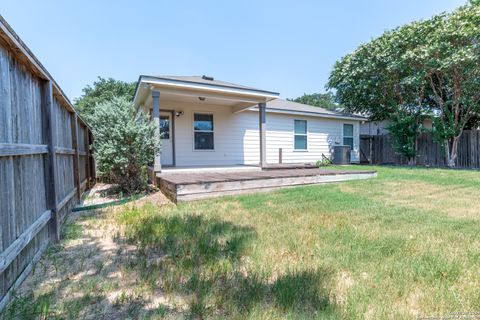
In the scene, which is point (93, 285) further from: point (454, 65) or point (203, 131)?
point (454, 65)

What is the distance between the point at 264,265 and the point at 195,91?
19.6 ft

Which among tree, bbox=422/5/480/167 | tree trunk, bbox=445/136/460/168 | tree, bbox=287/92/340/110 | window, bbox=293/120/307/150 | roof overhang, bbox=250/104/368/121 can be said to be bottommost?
tree trunk, bbox=445/136/460/168

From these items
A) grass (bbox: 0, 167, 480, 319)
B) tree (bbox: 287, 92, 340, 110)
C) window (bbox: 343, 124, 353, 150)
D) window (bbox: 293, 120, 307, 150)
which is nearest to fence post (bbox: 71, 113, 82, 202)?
grass (bbox: 0, 167, 480, 319)

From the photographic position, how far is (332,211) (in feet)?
14.3

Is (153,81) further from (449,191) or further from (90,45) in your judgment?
(90,45)

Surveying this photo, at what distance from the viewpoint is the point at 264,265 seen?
2420 mm

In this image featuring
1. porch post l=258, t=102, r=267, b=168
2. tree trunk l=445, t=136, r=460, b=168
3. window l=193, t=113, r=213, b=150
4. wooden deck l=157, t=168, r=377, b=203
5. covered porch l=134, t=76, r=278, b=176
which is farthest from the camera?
tree trunk l=445, t=136, r=460, b=168

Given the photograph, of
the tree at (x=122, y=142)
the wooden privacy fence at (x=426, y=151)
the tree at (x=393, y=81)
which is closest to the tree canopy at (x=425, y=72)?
the tree at (x=393, y=81)

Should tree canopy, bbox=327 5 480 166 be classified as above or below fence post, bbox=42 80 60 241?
above

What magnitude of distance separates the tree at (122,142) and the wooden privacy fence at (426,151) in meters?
13.2

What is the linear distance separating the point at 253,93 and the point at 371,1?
25.4 feet

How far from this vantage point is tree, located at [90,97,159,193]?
5.90 metres

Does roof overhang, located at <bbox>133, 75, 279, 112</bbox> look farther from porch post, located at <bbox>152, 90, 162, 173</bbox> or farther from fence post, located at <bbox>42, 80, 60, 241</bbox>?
fence post, located at <bbox>42, 80, 60, 241</bbox>

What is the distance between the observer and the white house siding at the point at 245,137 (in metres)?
9.46
